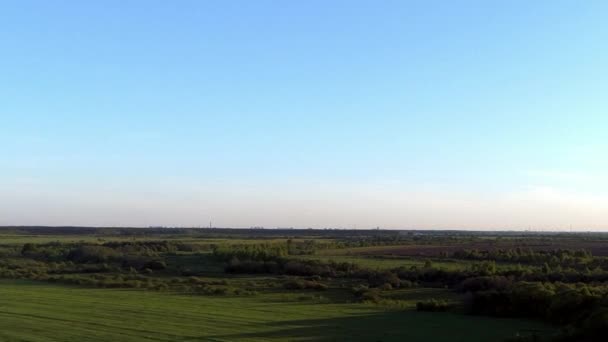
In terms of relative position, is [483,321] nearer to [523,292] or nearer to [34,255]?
[523,292]

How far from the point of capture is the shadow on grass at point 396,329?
906 inches

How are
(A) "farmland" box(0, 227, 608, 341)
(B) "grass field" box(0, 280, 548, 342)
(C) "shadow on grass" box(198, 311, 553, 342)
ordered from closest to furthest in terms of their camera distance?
(B) "grass field" box(0, 280, 548, 342), (C) "shadow on grass" box(198, 311, 553, 342), (A) "farmland" box(0, 227, 608, 341)

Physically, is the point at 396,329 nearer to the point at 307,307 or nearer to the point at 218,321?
the point at 218,321

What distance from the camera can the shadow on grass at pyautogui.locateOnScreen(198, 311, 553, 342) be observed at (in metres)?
23.0

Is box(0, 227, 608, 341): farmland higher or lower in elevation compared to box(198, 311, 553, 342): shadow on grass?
higher

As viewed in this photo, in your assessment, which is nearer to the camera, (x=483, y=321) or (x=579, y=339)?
(x=579, y=339)

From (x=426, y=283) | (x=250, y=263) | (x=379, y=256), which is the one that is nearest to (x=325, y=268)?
(x=250, y=263)

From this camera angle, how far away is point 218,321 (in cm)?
2627

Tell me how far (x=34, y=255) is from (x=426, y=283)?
52389 mm

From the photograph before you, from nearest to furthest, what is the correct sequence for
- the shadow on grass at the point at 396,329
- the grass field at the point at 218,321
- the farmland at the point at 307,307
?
the grass field at the point at 218,321, the shadow on grass at the point at 396,329, the farmland at the point at 307,307

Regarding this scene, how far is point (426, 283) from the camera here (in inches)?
1849

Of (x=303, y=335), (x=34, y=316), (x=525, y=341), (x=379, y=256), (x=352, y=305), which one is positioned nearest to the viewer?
(x=525, y=341)

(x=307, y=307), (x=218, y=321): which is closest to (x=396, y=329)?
(x=218, y=321)

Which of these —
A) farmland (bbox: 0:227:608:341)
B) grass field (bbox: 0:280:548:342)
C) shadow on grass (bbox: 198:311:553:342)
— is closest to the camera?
grass field (bbox: 0:280:548:342)
